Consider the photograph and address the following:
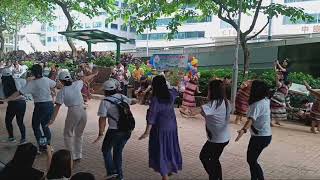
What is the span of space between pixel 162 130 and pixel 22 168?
2277 mm

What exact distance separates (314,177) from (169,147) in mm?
2645

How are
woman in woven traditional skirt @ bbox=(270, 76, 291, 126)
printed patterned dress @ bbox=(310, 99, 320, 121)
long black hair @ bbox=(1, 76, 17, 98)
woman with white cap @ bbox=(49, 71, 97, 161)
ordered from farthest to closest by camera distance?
woman in woven traditional skirt @ bbox=(270, 76, 291, 126)
printed patterned dress @ bbox=(310, 99, 320, 121)
long black hair @ bbox=(1, 76, 17, 98)
woman with white cap @ bbox=(49, 71, 97, 161)

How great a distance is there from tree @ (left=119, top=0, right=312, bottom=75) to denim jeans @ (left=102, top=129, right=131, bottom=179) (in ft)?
29.4

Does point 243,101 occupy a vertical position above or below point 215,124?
below

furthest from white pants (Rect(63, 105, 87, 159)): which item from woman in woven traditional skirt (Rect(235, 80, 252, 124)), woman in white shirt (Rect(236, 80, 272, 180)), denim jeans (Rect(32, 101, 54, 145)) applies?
woman in woven traditional skirt (Rect(235, 80, 252, 124))

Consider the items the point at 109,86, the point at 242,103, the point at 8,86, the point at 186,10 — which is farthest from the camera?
the point at 186,10

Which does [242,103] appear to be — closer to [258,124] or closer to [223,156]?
[223,156]

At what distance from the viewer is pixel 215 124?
17.9 feet

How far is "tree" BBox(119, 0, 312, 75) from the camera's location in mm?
14117

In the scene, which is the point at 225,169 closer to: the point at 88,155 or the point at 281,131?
the point at 88,155

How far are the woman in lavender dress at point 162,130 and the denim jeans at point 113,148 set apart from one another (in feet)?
1.03

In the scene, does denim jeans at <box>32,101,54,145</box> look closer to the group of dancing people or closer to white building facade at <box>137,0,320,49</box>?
the group of dancing people

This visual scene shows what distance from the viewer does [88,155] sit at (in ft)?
25.9

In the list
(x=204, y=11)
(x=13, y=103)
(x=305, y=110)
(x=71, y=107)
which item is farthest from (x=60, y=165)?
(x=204, y=11)
